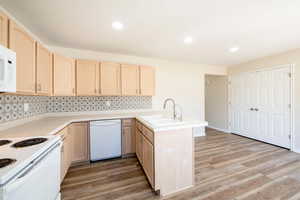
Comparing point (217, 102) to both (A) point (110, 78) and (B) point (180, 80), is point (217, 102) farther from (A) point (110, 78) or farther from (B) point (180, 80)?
(A) point (110, 78)

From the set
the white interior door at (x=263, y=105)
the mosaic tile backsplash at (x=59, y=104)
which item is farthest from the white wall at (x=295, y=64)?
the mosaic tile backsplash at (x=59, y=104)

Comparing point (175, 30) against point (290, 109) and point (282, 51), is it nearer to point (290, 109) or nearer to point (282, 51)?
point (282, 51)

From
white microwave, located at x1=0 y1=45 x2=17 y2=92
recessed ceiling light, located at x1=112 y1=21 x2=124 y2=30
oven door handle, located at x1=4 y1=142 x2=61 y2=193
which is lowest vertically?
oven door handle, located at x1=4 y1=142 x2=61 y2=193

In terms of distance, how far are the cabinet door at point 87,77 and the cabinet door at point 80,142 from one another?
2.12ft

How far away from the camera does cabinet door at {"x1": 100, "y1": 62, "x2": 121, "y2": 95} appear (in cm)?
277

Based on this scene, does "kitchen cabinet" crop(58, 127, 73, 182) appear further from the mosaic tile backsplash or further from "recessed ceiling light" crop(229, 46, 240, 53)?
"recessed ceiling light" crop(229, 46, 240, 53)

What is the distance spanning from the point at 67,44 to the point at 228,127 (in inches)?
206

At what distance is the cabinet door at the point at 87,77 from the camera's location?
2625 millimetres

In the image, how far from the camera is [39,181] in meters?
1.02

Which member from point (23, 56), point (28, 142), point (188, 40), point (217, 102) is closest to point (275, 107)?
point (217, 102)

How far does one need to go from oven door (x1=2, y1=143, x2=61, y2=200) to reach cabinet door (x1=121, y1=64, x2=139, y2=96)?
1789mm

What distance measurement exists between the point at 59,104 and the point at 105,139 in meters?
1.27

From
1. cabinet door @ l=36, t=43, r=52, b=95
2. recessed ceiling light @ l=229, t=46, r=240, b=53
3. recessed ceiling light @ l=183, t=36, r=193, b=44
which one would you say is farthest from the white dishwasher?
recessed ceiling light @ l=229, t=46, r=240, b=53

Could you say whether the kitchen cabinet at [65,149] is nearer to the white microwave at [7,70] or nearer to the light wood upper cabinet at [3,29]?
the white microwave at [7,70]
